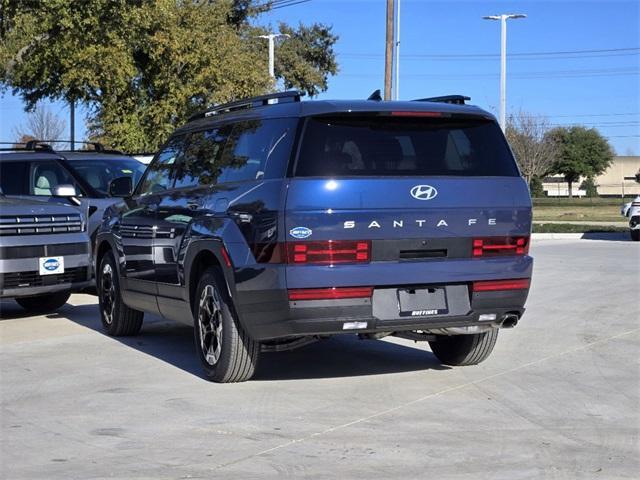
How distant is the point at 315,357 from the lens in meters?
8.91

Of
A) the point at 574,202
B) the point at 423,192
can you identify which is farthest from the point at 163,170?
the point at 574,202

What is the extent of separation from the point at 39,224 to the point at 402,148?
207 inches

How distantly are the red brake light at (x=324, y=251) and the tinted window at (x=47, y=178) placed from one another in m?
7.31

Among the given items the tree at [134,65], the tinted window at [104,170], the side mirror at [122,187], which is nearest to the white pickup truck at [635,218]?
the tree at [134,65]

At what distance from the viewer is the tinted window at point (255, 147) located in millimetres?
7164

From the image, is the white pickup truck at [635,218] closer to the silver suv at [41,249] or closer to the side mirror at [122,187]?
the silver suv at [41,249]

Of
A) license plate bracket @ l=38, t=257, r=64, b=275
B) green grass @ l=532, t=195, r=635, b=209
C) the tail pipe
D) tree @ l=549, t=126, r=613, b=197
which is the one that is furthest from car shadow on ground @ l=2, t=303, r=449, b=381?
tree @ l=549, t=126, r=613, b=197

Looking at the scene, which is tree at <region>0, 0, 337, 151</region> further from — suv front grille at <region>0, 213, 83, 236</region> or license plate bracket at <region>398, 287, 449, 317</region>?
license plate bracket at <region>398, 287, 449, 317</region>

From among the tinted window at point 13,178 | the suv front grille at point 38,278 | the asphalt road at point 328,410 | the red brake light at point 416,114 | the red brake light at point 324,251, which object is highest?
the red brake light at point 416,114

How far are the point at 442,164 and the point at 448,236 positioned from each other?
583mm

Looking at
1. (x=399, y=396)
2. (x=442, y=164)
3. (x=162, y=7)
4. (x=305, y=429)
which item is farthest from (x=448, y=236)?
(x=162, y=7)

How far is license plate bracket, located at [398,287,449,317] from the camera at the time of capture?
7.04 meters

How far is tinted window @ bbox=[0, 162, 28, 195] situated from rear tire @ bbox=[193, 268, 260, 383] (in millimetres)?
6238

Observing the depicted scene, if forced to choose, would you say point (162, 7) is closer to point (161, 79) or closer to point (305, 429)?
point (161, 79)
